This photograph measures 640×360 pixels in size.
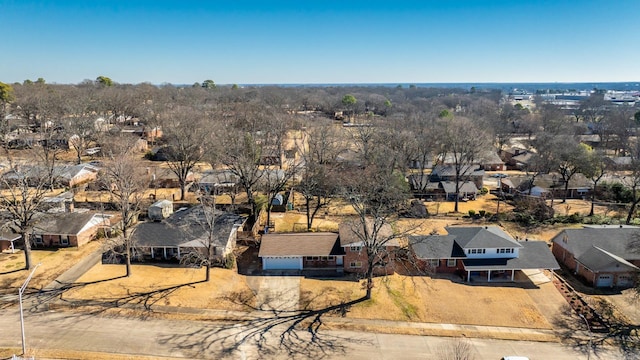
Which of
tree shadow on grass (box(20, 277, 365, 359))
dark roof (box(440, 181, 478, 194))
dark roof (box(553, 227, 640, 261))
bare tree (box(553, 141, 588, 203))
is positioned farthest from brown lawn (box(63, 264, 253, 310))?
bare tree (box(553, 141, 588, 203))

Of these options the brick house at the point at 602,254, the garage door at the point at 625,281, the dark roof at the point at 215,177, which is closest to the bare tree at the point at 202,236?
the dark roof at the point at 215,177

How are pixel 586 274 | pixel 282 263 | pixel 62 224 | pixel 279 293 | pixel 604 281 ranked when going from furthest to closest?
1. pixel 62 224
2. pixel 282 263
3. pixel 586 274
4. pixel 604 281
5. pixel 279 293

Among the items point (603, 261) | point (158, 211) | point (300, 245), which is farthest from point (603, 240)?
point (158, 211)

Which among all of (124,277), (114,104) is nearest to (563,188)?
(124,277)

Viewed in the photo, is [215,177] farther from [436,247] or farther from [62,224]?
[436,247]

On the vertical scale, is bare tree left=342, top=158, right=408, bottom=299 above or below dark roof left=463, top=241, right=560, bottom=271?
above

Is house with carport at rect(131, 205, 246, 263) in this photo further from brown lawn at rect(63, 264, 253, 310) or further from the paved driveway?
the paved driveway

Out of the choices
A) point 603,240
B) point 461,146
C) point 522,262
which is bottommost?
point 522,262

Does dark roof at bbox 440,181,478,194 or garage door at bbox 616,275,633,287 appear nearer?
garage door at bbox 616,275,633,287
